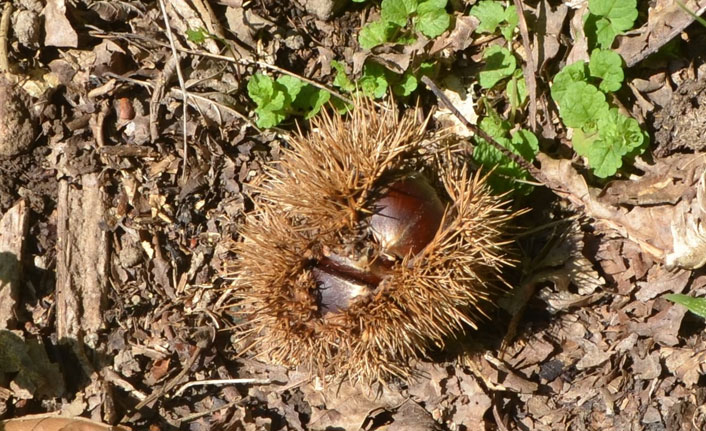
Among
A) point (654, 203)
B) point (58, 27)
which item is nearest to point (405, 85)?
point (654, 203)

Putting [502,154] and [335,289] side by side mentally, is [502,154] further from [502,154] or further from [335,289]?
[335,289]

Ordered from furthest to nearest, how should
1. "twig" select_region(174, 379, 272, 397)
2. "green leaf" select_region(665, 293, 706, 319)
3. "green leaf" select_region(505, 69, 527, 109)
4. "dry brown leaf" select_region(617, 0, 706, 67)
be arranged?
"twig" select_region(174, 379, 272, 397)
"green leaf" select_region(505, 69, 527, 109)
"dry brown leaf" select_region(617, 0, 706, 67)
"green leaf" select_region(665, 293, 706, 319)

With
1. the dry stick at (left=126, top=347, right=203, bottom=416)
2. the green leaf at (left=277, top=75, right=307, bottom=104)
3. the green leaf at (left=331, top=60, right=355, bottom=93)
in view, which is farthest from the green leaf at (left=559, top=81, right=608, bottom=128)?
the dry stick at (left=126, top=347, right=203, bottom=416)

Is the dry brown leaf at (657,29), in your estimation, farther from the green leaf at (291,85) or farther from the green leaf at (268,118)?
the green leaf at (268,118)

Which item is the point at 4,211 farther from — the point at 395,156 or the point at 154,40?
the point at 395,156

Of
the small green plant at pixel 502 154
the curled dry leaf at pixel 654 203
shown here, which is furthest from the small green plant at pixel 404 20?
the curled dry leaf at pixel 654 203

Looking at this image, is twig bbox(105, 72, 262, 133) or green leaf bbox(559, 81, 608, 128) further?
twig bbox(105, 72, 262, 133)

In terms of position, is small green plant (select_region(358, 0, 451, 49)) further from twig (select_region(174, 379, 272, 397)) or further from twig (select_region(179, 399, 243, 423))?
twig (select_region(179, 399, 243, 423))

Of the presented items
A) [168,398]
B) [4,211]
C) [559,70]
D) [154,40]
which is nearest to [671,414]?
[559,70]
